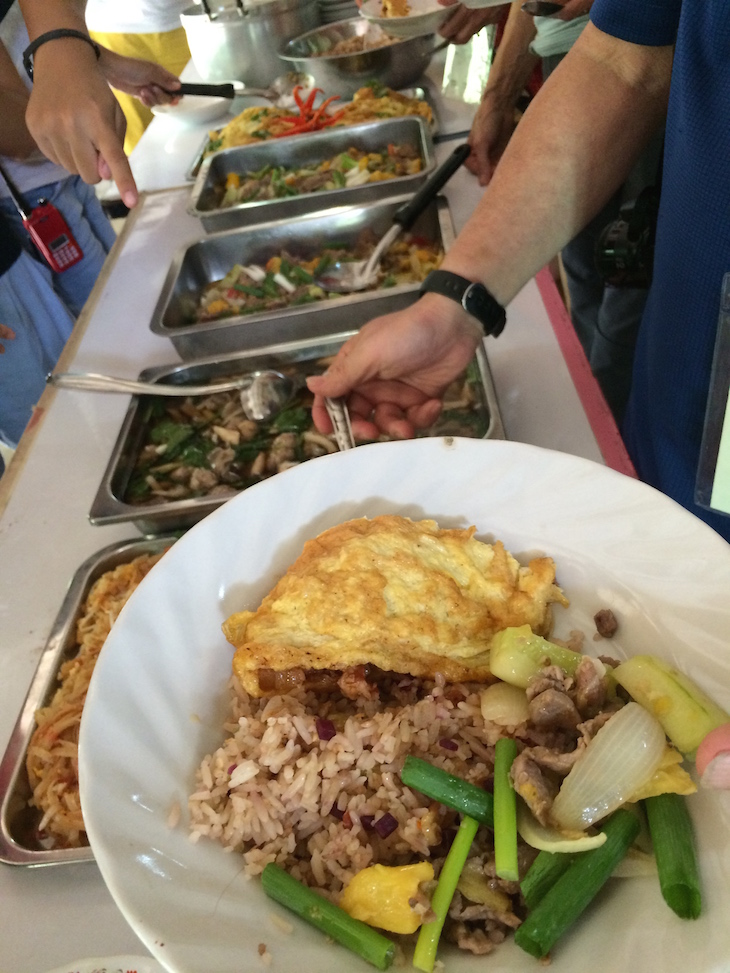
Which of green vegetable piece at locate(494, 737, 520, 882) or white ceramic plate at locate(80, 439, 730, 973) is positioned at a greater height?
white ceramic plate at locate(80, 439, 730, 973)

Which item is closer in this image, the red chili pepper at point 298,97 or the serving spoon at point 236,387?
the serving spoon at point 236,387

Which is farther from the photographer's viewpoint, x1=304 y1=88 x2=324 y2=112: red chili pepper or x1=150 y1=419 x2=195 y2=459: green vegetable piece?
x1=304 y1=88 x2=324 y2=112: red chili pepper

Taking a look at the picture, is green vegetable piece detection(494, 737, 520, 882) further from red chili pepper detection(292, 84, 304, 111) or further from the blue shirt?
red chili pepper detection(292, 84, 304, 111)

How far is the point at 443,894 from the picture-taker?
76 cm

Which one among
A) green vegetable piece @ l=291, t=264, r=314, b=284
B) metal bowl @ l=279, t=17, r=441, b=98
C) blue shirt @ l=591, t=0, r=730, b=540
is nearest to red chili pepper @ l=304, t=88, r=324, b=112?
metal bowl @ l=279, t=17, r=441, b=98

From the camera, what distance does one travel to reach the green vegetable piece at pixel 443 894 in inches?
28.8

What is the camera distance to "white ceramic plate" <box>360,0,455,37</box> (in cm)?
289

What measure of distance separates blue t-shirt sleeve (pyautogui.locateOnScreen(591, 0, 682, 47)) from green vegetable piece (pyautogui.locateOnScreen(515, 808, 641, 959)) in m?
1.53

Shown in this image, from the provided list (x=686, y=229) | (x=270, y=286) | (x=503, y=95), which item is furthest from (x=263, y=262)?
(x=686, y=229)

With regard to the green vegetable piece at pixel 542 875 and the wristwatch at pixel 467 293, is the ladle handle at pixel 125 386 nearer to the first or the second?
the wristwatch at pixel 467 293

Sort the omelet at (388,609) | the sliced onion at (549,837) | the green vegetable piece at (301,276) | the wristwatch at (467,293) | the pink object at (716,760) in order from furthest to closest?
the green vegetable piece at (301,276), the wristwatch at (467,293), the omelet at (388,609), the sliced onion at (549,837), the pink object at (716,760)

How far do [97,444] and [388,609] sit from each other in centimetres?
126

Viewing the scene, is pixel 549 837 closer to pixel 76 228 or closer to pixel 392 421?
pixel 392 421

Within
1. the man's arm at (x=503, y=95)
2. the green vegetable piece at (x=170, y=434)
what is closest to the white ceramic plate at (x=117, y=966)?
the green vegetable piece at (x=170, y=434)
